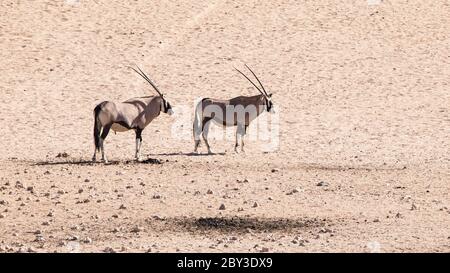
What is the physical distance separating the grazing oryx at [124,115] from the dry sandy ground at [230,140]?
55 cm

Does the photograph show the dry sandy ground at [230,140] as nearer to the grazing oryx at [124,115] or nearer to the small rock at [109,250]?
the small rock at [109,250]

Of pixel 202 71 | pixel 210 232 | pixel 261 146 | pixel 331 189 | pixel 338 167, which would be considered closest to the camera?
pixel 210 232

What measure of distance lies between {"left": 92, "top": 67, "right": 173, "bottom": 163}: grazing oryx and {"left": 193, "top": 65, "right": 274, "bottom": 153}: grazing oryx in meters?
1.02

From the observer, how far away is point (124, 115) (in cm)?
1905

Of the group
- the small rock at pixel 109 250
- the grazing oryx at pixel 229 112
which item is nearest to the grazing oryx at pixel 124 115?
the grazing oryx at pixel 229 112

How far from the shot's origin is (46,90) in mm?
28078

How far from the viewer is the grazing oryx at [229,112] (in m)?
20.9

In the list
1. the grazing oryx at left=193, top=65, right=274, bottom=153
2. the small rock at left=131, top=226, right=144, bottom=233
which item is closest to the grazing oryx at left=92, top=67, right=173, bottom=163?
the grazing oryx at left=193, top=65, right=274, bottom=153

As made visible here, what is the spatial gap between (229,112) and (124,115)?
2.82m

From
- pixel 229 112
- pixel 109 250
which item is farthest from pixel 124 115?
pixel 109 250

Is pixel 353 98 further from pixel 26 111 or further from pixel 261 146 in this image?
pixel 26 111

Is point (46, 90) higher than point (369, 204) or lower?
higher

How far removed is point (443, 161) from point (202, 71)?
38.0 feet
